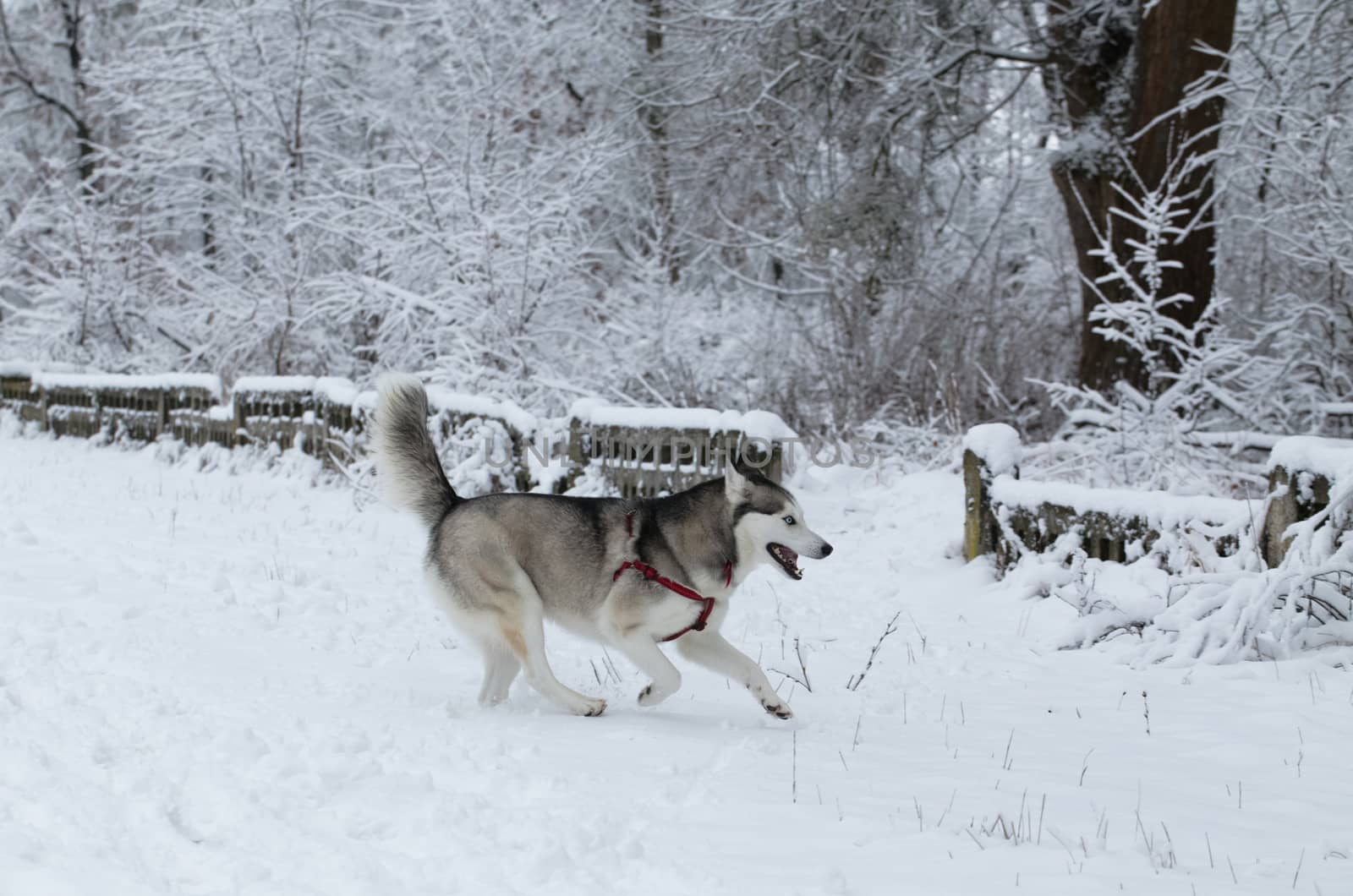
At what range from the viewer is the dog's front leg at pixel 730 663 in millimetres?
5156

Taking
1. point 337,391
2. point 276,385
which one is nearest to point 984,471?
point 337,391

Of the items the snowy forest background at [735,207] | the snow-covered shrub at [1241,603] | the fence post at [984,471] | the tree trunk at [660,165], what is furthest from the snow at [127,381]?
the snow-covered shrub at [1241,603]

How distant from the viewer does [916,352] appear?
13.3 m

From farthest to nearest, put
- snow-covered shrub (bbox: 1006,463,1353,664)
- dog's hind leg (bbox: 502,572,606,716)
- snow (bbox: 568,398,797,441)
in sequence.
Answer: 1. snow (bbox: 568,398,797,441)
2. snow-covered shrub (bbox: 1006,463,1353,664)
3. dog's hind leg (bbox: 502,572,606,716)

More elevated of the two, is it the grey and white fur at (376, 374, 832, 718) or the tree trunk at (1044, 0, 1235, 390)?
the tree trunk at (1044, 0, 1235, 390)

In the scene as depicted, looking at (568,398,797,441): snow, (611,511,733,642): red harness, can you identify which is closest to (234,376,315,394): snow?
(568,398,797,441): snow

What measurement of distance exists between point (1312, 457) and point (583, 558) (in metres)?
3.93

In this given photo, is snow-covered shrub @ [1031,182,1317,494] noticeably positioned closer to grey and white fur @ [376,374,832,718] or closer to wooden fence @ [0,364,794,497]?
wooden fence @ [0,364,794,497]

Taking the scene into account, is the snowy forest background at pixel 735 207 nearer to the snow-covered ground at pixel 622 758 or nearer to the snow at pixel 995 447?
the snow at pixel 995 447

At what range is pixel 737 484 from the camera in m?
5.50

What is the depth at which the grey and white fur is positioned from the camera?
5.31 m

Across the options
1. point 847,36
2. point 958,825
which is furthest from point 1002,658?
point 847,36

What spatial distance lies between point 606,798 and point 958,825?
116cm

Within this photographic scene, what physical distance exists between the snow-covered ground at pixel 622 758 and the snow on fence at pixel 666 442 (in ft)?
6.76
